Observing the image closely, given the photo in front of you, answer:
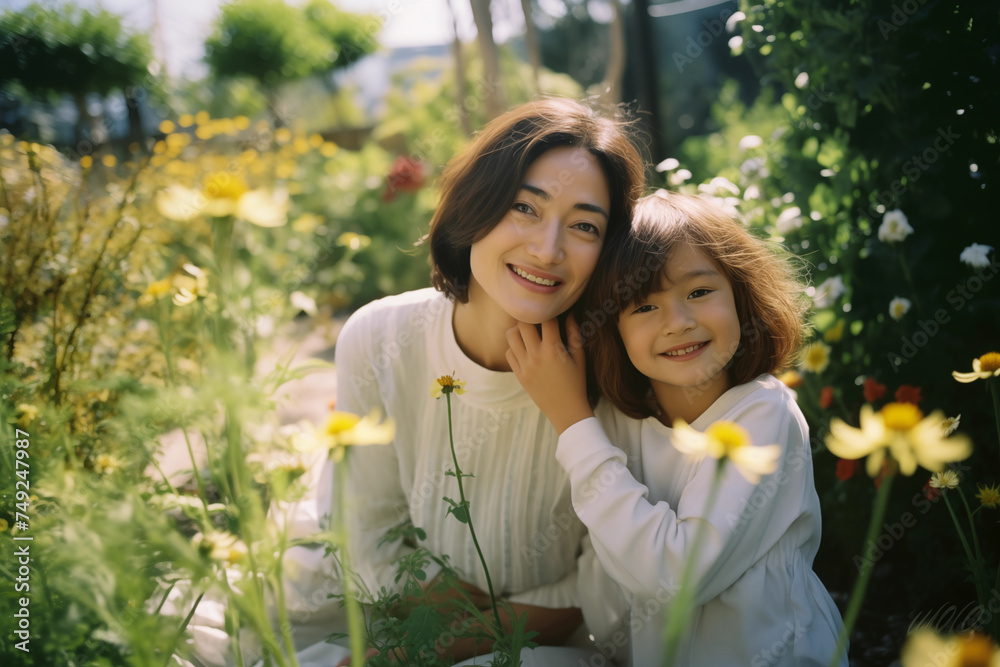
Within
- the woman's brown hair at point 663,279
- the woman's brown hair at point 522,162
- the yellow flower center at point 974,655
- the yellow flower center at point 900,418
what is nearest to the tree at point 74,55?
the woman's brown hair at point 522,162

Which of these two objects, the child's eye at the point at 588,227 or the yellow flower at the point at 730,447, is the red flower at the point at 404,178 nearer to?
the child's eye at the point at 588,227

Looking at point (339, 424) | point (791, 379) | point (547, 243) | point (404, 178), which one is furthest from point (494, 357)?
point (404, 178)

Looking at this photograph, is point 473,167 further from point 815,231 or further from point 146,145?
point 146,145

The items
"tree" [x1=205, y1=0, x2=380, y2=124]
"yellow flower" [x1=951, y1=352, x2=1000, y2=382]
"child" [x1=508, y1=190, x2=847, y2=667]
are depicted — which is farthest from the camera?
"tree" [x1=205, y1=0, x2=380, y2=124]

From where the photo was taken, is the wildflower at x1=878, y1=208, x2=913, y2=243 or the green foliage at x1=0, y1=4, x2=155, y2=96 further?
the green foliage at x1=0, y1=4, x2=155, y2=96

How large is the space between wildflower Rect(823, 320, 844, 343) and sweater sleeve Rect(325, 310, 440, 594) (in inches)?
46.8

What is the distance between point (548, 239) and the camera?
1.33 metres

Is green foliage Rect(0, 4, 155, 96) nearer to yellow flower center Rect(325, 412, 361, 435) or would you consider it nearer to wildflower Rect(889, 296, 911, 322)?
yellow flower center Rect(325, 412, 361, 435)

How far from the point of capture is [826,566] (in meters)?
1.89

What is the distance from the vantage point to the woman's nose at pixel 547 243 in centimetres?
132

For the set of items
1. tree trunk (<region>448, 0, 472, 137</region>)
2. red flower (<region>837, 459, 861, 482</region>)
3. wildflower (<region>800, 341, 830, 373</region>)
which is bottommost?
red flower (<region>837, 459, 861, 482</region>)

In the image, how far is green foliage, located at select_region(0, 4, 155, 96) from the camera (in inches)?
204

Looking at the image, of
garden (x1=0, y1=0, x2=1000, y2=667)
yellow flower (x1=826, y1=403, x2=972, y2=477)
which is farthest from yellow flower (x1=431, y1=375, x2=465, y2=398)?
yellow flower (x1=826, y1=403, x2=972, y2=477)

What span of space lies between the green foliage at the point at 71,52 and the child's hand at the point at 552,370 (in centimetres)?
522
